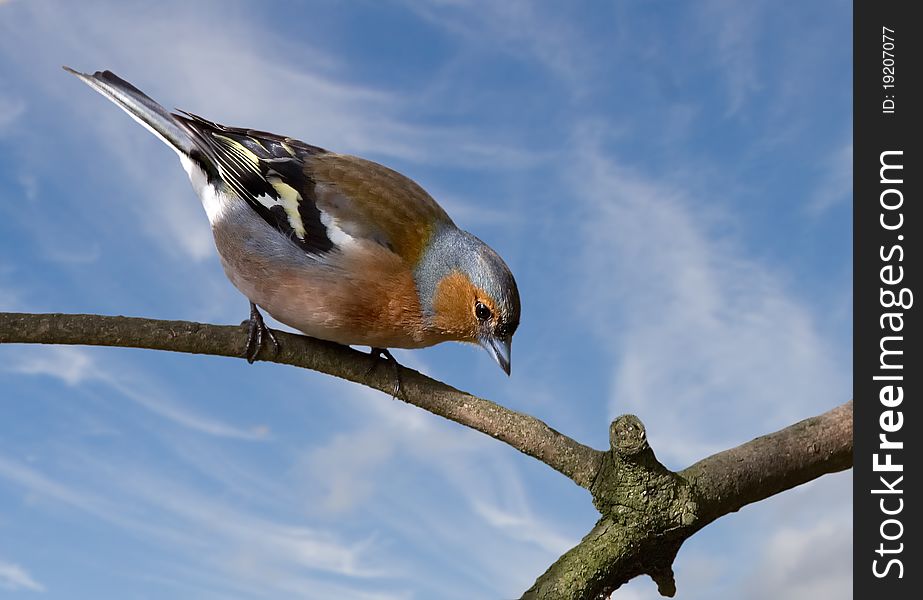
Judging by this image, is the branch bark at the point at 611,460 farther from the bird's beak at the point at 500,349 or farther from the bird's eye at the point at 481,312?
the bird's eye at the point at 481,312

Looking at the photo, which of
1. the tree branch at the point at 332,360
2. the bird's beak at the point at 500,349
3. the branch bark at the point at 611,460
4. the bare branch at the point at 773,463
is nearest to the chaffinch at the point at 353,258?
the bird's beak at the point at 500,349

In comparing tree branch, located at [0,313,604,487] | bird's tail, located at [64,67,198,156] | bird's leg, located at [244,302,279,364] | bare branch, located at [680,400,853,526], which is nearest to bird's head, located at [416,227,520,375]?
tree branch, located at [0,313,604,487]

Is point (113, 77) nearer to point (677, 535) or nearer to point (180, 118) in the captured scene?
point (180, 118)

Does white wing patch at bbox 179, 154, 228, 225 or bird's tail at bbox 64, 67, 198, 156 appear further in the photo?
bird's tail at bbox 64, 67, 198, 156

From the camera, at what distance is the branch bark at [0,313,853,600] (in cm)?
368

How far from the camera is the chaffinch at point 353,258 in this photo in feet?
13.9

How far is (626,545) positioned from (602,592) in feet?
0.75

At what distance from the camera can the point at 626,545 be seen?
3.72m

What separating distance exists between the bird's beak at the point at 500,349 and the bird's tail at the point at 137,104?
2307 mm

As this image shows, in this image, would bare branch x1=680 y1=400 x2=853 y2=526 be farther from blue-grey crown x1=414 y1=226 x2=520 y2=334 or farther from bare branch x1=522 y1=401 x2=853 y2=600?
blue-grey crown x1=414 y1=226 x2=520 y2=334

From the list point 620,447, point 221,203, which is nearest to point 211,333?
point 221,203

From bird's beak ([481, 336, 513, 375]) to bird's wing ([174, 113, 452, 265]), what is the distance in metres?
0.58

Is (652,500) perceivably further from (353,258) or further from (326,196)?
(326,196)
